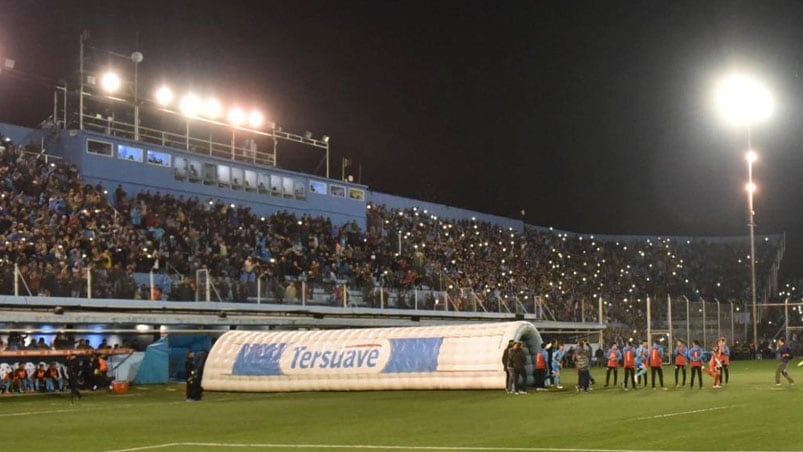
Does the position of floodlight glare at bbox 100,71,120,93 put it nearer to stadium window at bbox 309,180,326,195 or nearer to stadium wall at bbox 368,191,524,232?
stadium window at bbox 309,180,326,195

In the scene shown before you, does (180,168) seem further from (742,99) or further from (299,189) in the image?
(742,99)

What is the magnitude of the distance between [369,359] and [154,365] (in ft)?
37.3

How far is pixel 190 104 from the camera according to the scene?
49781 mm

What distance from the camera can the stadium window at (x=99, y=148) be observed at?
144 feet

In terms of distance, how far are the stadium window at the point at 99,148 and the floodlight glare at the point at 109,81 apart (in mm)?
3092

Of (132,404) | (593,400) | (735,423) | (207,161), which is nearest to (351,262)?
(207,161)

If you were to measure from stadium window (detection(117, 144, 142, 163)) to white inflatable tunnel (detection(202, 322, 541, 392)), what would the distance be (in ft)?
46.6

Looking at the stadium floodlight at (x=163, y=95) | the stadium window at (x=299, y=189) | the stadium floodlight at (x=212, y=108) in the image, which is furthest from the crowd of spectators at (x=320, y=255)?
the stadium floodlight at (x=212, y=108)

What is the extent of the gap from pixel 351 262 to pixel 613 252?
33.4 m

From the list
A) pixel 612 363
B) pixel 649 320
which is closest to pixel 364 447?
pixel 612 363

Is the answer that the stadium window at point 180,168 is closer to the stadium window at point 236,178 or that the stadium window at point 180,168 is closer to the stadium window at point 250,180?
the stadium window at point 236,178

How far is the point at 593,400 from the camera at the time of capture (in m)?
26.1

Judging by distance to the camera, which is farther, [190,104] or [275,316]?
[190,104]

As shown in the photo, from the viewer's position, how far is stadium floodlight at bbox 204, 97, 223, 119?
167ft
